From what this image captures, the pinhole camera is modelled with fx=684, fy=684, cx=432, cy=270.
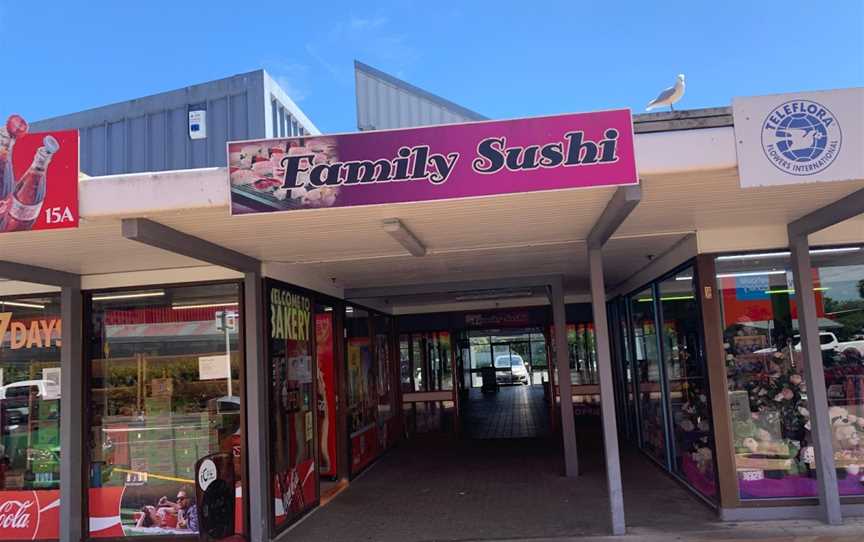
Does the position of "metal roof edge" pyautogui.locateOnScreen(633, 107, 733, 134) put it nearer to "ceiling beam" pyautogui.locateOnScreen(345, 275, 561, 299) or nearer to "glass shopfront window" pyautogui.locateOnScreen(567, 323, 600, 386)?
"ceiling beam" pyautogui.locateOnScreen(345, 275, 561, 299)

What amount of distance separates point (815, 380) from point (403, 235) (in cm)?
374

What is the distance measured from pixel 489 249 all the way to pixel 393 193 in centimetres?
251

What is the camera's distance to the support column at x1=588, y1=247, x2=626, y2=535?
566cm

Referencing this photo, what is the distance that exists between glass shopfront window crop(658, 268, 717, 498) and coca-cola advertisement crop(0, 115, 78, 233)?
5264 mm

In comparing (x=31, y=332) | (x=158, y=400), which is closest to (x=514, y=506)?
(x=158, y=400)

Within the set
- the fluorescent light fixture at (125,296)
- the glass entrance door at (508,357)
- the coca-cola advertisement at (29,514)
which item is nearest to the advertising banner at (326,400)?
the fluorescent light fixture at (125,296)

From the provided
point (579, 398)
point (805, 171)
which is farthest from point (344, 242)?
Result: point (579, 398)

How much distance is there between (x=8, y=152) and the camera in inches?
167

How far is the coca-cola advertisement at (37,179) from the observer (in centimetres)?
411

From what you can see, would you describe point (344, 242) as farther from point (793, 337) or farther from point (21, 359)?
point (793, 337)

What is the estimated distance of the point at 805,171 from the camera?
3.96 metres

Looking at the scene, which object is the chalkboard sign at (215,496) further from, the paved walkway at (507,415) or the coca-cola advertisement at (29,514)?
the paved walkway at (507,415)

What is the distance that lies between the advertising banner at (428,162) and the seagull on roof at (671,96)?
5.78 feet

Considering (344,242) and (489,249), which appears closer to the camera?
(344,242)
